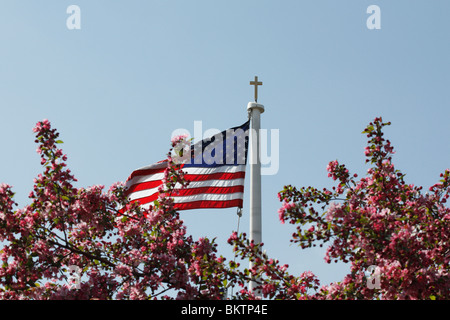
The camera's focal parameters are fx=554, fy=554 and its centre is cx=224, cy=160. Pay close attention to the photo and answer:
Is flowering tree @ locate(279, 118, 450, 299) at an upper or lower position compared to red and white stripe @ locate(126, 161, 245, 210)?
lower

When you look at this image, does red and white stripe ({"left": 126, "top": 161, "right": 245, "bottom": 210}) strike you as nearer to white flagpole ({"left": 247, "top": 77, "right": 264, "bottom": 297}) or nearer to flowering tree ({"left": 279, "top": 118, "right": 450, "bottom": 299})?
white flagpole ({"left": 247, "top": 77, "right": 264, "bottom": 297})

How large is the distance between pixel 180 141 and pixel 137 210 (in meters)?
1.45

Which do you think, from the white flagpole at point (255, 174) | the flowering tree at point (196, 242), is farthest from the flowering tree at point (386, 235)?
the white flagpole at point (255, 174)

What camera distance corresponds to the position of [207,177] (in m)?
12.7

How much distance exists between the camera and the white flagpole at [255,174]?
12.3 meters

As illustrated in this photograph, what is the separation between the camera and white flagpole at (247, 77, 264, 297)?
1234cm

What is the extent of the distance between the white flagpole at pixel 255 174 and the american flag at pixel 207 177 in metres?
0.26

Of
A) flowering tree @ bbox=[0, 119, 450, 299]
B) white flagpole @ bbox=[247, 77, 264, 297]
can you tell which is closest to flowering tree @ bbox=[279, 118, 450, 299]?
flowering tree @ bbox=[0, 119, 450, 299]

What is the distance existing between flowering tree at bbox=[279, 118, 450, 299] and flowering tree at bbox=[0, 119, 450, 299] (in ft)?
0.05

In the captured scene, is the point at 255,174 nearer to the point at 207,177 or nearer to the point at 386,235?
the point at 207,177

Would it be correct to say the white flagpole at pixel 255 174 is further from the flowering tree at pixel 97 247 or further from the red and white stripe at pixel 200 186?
the flowering tree at pixel 97 247

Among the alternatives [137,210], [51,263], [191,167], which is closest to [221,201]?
[191,167]
